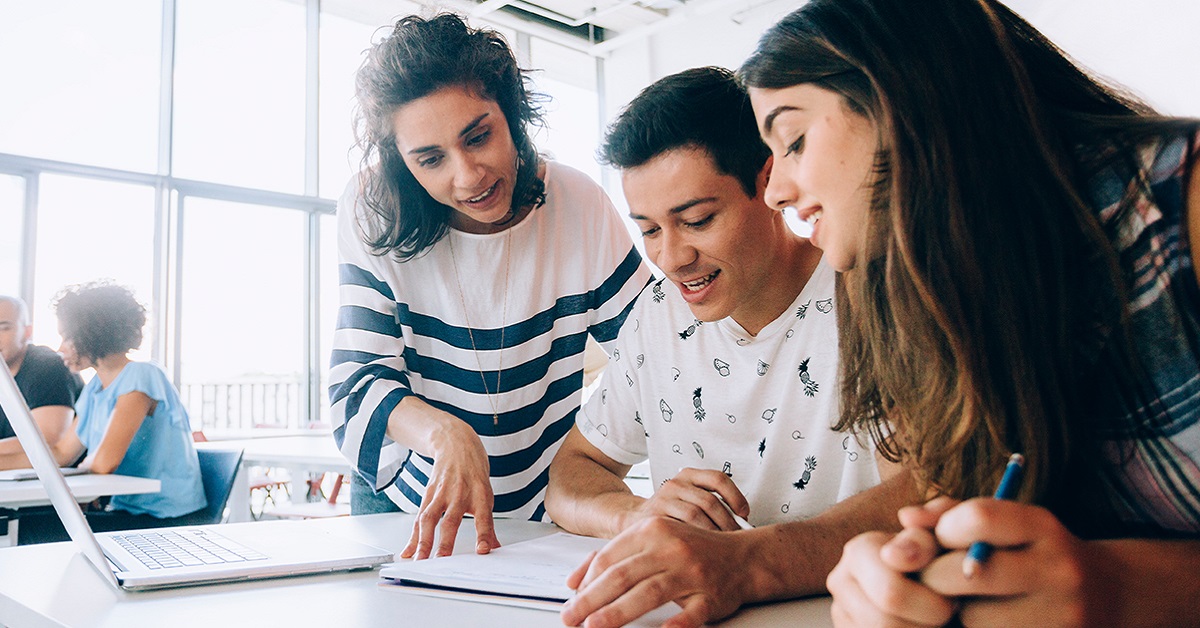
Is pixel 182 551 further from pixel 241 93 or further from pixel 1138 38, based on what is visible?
pixel 241 93

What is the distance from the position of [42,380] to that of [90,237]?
6.32 feet

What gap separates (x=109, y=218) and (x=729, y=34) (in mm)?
4186

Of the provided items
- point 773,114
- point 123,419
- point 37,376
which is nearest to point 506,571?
point 773,114

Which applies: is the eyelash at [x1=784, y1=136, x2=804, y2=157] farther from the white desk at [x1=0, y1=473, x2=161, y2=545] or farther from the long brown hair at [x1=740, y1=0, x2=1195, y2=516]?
the white desk at [x1=0, y1=473, x2=161, y2=545]

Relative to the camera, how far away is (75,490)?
8.79 feet

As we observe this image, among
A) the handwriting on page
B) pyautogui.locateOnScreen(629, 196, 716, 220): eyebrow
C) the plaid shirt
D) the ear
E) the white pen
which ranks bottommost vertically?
the handwriting on page

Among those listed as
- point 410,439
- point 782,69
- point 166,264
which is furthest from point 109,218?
point 782,69

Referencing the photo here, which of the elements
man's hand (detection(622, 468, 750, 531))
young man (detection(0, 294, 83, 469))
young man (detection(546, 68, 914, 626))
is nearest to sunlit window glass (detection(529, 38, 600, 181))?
young man (detection(0, 294, 83, 469))

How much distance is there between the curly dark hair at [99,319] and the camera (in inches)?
131

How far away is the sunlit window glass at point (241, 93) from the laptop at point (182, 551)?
4.75m

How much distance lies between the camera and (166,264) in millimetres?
5305

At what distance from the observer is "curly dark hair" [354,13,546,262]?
149 cm

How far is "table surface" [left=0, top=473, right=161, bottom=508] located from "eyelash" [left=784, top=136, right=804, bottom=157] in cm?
228

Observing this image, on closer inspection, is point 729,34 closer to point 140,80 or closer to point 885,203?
point 140,80
